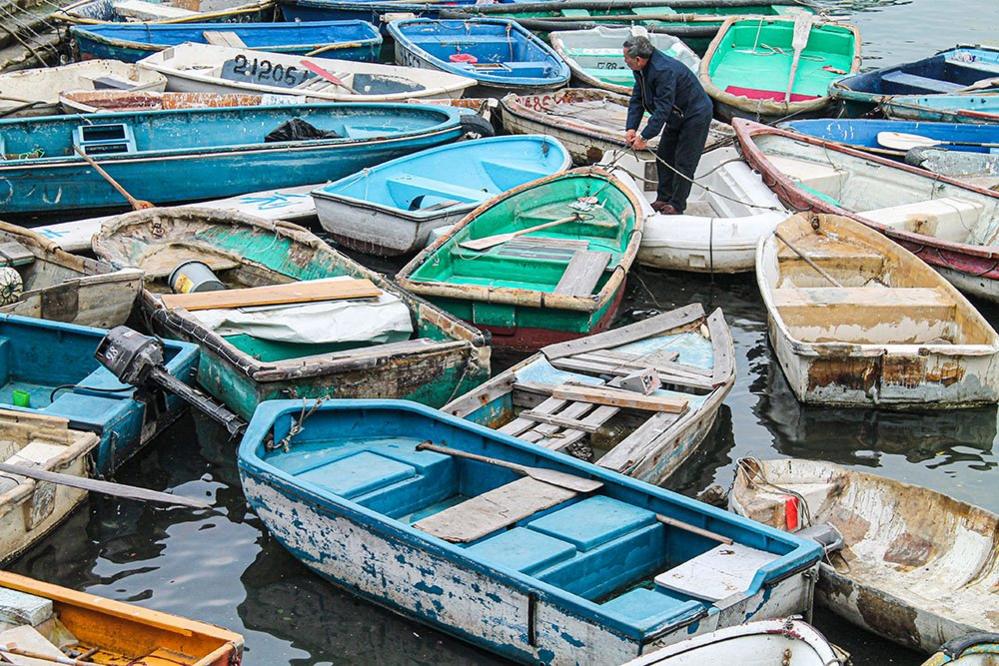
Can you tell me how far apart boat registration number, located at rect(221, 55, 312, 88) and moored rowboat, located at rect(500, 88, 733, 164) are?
9.80 feet

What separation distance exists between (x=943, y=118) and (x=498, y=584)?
10260mm

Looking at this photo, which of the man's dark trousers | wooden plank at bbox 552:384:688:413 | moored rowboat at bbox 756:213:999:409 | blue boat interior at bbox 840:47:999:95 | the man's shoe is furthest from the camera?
blue boat interior at bbox 840:47:999:95

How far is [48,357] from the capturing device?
8.84 meters

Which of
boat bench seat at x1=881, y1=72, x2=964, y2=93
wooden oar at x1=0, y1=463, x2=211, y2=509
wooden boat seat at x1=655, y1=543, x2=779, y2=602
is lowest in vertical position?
wooden boat seat at x1=655, y1=543, x2=779, y2=602

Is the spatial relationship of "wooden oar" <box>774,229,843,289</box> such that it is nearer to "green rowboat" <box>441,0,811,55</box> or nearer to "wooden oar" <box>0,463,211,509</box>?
"wooden oar" <box>0,463,211,509</box>

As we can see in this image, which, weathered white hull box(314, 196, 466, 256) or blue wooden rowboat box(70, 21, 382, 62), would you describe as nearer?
weathered white hull box(314, 196, 466, 256)

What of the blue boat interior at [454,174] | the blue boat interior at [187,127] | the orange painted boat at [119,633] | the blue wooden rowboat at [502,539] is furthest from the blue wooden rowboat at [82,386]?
the blue boat interior at [187,127]

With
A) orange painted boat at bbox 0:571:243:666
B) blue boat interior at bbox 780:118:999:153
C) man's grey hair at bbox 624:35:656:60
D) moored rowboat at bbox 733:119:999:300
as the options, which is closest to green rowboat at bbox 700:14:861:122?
blue boat interior at bbox 780:118:999:153

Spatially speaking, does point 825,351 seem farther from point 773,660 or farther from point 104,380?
point 104,380

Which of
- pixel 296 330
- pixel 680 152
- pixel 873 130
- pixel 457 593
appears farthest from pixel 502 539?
pixel 873 130

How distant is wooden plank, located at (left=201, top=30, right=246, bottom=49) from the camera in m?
17.1

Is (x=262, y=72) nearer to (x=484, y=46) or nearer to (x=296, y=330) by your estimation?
(x=484, y=46)

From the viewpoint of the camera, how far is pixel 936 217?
11273 mm

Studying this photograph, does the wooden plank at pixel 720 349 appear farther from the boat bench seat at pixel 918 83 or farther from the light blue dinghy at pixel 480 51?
the boat bench seat at pixel 918 83
